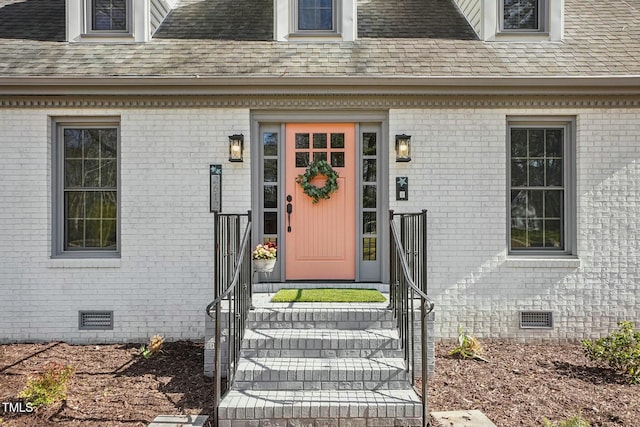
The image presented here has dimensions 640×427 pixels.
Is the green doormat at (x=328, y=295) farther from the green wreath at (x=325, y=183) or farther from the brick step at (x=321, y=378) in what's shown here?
the green wreath at (x=325, y=183)

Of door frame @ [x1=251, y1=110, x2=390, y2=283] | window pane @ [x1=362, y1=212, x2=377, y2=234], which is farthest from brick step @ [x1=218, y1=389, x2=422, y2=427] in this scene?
window pane @ [x1=362, y1=212, x2=377, y2=234]

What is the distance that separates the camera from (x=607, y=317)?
596 centimetres

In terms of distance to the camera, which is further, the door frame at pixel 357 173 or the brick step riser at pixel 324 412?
the door frame at pixel 357 173

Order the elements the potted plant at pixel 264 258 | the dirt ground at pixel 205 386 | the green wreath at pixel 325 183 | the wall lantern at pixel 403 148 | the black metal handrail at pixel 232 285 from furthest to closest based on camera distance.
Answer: the green wreath at pixel 325 183, the wall lantern at pixel 403 148, the potted plant at pixel 264 258, the black metal handrail at pixel 232 285, the dirt ground at pixel 205 386

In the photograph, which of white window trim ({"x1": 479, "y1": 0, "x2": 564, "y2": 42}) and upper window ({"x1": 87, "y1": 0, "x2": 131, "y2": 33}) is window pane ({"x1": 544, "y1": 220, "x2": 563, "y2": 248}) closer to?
white window trim ({"x1": 479, "y1": 0, "x2": 564, "y2": 42})

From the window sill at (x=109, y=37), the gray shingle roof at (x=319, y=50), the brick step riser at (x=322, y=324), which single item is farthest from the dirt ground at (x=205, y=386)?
the window sill at (x=109, y=37)

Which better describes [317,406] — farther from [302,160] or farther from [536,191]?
[536,191]

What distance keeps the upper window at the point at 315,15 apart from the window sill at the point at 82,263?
4.13 meters

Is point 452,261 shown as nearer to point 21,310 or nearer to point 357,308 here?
point 357,308

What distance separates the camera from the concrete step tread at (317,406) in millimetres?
3891

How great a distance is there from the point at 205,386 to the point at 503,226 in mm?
4075

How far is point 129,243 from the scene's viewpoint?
5.93m

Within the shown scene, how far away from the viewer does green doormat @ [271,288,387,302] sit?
534 centimetres

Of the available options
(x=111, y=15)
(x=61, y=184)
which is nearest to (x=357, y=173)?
(x=61, y=184)
